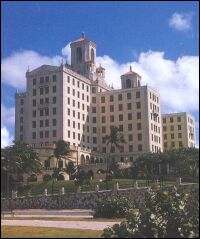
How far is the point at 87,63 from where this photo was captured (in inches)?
5143

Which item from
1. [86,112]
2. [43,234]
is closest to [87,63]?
[86,112]

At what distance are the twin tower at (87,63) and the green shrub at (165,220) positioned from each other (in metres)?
106

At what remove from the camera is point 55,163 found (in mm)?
101500

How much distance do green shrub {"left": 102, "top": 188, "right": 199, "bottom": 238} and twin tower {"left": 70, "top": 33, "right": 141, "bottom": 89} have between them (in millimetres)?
106137

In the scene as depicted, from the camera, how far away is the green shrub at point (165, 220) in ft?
56.4

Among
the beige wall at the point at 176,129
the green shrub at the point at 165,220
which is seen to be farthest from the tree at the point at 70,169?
the green shrub at the point at 165,220

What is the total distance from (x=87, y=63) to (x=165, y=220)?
369 ft

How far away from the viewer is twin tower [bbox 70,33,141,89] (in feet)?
420

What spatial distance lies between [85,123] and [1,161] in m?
109

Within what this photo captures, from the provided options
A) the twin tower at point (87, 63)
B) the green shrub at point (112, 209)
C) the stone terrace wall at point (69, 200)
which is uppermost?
the twin tower at point (87, 63)

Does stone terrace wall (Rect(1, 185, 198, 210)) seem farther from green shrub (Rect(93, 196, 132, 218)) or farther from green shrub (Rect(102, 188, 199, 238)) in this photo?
green shrub (Rect(102, 188, 199, 238))

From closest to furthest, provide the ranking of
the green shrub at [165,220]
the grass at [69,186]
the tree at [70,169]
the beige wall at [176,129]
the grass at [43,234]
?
1. the grass at [43,234]
2. the green shrub at [165,220]
3. the grass at [69,186]
4. the tree at [70,169]
5. the beige wall at [176,129]

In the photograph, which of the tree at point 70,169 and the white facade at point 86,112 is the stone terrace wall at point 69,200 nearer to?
the tree at point 70,169

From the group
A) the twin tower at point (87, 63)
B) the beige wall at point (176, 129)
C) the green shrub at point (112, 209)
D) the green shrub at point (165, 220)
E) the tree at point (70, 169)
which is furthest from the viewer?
the beige wall at point (176, 129)
